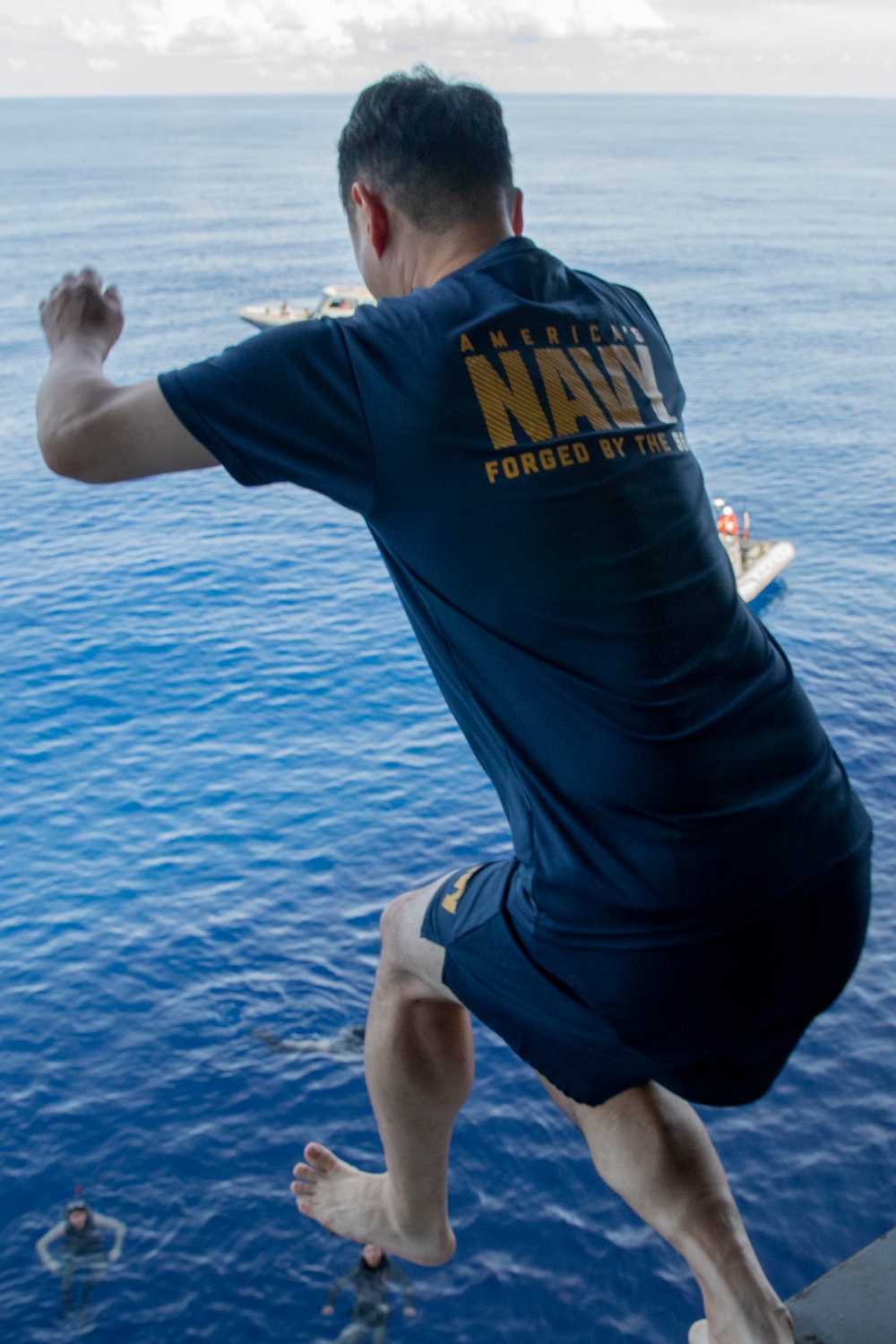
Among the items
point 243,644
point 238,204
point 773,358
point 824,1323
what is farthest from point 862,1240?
point 238,204

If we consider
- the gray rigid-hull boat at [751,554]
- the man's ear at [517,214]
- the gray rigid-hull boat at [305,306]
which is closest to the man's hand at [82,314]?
the man's ear at [517,214]

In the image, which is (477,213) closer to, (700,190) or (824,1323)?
(824,1323)

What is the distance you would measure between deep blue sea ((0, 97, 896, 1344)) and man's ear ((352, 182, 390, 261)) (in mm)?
14127

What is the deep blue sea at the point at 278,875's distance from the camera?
14.6 m

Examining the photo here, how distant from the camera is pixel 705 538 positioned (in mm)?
2000

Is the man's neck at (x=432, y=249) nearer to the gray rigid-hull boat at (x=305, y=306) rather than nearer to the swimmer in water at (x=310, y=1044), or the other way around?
the swimmer in water at (x=310, y=1044)

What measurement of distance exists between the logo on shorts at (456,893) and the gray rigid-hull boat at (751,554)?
82.0 ft

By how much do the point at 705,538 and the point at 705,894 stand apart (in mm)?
554

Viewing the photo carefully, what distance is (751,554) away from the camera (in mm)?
28578

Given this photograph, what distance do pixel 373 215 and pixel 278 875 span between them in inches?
735

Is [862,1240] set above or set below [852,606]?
below

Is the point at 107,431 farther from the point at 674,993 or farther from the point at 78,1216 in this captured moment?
the point at 78,1216

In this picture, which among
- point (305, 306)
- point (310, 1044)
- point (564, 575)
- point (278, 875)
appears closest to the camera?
point (564, 575)

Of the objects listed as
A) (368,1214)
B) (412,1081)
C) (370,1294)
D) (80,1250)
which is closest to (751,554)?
(370,1294)
